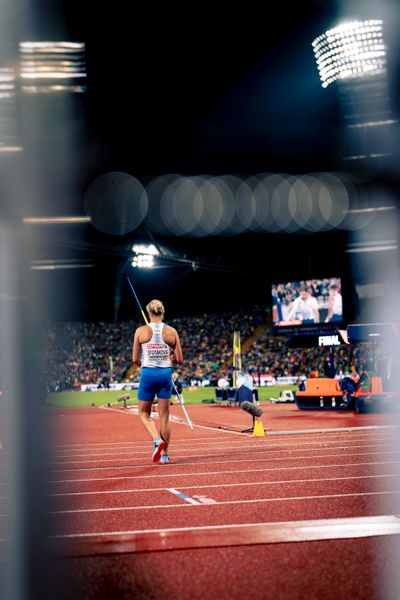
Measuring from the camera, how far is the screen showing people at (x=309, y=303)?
134 ft

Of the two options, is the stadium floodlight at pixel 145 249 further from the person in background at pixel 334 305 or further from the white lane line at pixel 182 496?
the white lane line at pixel 182 496

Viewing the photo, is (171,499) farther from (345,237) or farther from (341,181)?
(345,237)

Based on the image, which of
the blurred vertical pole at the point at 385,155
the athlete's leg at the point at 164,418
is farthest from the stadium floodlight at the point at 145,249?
the athlete's leg at the point at 164,418

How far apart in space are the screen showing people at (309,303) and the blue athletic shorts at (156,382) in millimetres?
33429

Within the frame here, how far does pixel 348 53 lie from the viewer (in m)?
15.4

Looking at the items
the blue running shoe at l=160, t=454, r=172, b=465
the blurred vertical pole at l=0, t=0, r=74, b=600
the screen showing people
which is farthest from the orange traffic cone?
the screen showing people

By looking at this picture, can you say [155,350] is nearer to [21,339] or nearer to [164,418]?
[164,418]

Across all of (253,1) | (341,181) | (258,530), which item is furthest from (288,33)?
(341,181)

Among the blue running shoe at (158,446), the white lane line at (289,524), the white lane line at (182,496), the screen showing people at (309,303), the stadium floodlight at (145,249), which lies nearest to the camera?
the white lane line at (289,524)

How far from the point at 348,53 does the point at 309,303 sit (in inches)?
1058

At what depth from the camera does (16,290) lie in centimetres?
113

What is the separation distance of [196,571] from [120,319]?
5076 centimetres

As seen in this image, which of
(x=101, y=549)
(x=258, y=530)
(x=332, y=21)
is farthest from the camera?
(x=332, y=21)

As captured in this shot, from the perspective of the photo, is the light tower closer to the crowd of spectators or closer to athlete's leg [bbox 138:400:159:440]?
athlete's leg [bbox 138:400:159:440]
